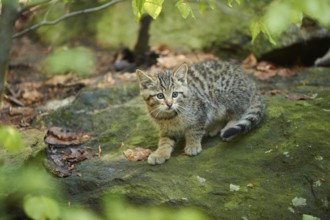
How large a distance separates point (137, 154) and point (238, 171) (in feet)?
3.47

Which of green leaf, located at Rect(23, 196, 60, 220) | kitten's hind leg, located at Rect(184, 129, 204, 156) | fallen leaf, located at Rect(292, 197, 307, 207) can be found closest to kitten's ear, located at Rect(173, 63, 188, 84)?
kitten's hind leg, located at Rect(184, 129, 204, 156)

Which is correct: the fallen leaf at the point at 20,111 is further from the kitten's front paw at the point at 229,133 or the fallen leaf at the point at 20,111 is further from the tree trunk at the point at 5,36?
the tree trunk at the point at 5,36

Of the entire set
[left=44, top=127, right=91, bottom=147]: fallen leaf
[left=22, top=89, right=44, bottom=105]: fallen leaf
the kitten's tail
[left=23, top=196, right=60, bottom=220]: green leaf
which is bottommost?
[left=22, top=89, right=44, bottom=105]: fallen leaf

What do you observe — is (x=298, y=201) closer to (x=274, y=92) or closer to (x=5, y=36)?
(x=274, y=92)

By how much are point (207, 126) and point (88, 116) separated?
1.72 metres

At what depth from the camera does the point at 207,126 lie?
192 inches

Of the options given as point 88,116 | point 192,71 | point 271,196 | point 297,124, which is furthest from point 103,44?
point 271,196

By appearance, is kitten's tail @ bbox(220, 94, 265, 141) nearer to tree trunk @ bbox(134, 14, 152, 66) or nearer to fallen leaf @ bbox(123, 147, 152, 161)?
fallen leaf @ bbox(123, 147, 152, 161)

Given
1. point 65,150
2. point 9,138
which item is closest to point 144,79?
point 65,150

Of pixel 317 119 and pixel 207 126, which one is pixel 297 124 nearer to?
pixel 317 119

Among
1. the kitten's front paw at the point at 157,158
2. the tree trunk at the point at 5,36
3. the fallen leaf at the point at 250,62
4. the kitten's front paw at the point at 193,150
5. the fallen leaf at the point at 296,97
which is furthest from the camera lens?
the fallen leaf at the point at 250,62

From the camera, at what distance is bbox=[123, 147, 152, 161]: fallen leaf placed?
4.51 metres

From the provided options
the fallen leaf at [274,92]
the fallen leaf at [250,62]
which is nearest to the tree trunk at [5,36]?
the fallen leaf at [274,92]

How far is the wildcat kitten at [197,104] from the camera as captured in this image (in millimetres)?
4496
